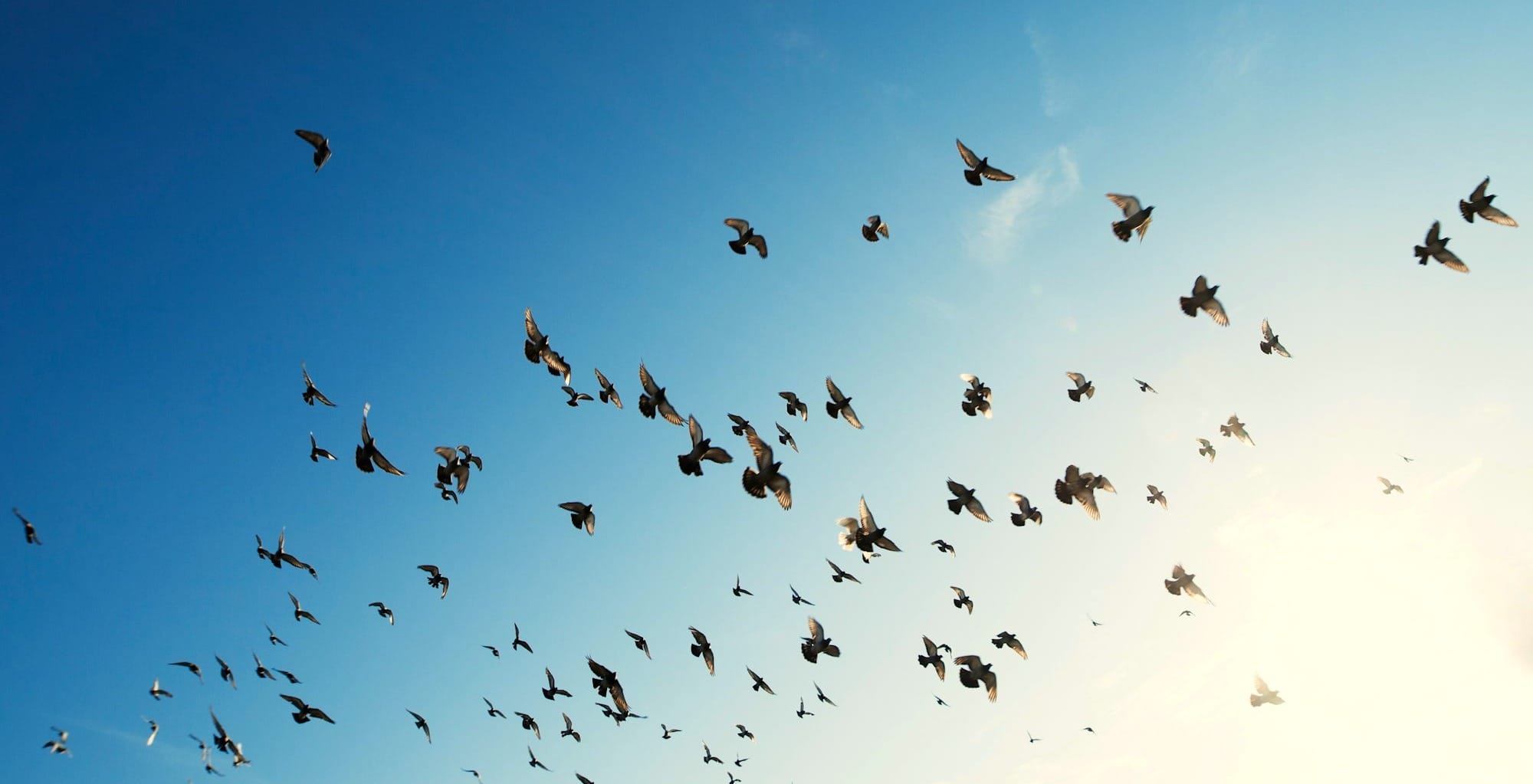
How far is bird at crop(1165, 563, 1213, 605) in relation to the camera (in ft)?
81.1

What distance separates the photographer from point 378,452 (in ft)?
60.8

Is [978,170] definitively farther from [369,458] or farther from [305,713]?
[305,713]

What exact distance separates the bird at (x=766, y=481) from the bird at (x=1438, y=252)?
21.7 metres

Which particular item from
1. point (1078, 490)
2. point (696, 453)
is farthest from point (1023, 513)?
point (696, 453)

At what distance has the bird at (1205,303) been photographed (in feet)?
66.0

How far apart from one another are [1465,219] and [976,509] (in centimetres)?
1740

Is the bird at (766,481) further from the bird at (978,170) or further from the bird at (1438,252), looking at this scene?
the bird at (1438,252)

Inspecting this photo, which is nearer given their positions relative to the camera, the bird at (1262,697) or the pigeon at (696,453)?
the pigeon at (696,453)

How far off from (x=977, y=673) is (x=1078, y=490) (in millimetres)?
7096

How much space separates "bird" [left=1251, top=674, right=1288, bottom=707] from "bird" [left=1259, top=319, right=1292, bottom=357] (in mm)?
12489

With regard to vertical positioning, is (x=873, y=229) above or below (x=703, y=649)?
above

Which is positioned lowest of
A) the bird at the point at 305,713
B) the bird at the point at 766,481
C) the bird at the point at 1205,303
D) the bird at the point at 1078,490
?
the bird at the point at 305,713

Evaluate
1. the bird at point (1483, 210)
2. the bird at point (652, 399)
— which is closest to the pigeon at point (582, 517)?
the bird at point (652, 399)

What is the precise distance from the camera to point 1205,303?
20328 mm
